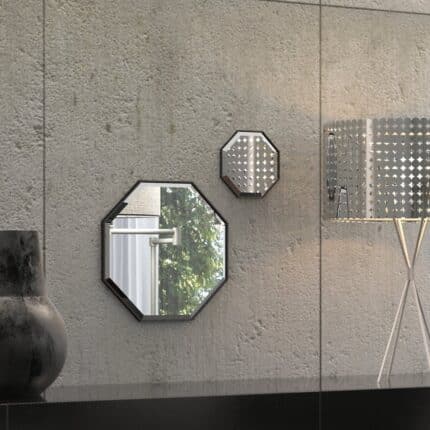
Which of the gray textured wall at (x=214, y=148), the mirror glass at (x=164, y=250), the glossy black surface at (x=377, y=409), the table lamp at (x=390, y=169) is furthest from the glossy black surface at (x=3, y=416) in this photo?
the table lamp at (x=390, y=169)

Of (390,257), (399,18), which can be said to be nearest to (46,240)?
(390,257)

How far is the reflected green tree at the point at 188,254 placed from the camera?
3.62m

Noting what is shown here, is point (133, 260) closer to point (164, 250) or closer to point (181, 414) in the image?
point (164, 250)

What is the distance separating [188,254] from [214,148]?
39cm

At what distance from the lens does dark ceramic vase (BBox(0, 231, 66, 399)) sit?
10.0 feet

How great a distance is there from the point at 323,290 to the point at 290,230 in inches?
10.1

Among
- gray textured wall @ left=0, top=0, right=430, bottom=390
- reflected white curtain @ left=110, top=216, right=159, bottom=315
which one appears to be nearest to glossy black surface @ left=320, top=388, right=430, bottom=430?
gray textured wall @ left=0, top=0, right=430, bottom=390

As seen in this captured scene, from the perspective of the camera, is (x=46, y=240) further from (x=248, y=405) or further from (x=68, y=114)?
(x=248, y=405)

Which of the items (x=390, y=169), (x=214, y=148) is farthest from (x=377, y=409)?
(x=214, y=148)

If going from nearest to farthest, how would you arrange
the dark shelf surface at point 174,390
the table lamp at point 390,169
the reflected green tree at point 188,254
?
the dark shelf surface at point 174,390, the table lamp at point 390,169, the reflected green tree at point 188,254

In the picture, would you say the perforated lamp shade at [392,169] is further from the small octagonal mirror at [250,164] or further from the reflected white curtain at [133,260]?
the reflected white curtain at [133,260]

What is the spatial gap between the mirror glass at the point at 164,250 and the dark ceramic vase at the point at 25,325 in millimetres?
423

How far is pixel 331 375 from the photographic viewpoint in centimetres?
388

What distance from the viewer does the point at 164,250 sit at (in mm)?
3617
